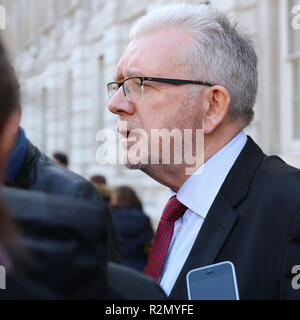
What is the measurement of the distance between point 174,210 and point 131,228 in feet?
10.5

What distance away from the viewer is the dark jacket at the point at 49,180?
1.58m

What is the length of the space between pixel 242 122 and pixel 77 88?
1081 cm

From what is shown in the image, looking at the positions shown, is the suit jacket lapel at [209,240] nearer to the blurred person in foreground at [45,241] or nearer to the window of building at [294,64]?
the blurred person in foreground at [45,241]

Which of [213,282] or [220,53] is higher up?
[220,53]

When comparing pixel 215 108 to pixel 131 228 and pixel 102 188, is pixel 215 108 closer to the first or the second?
pixel 131 228

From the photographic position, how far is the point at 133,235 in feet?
17.0

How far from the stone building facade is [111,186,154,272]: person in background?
1455mm

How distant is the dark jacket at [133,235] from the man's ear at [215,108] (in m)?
3.16

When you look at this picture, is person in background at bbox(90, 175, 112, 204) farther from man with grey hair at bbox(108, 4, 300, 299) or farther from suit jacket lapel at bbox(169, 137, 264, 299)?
suit jacket lapel at bbox(169, 137, 264, 299)

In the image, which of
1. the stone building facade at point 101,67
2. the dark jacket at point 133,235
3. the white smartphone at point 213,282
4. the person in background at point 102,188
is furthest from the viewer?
the person in background at point 102,188

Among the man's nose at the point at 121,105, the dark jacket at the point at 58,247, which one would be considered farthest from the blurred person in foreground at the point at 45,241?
the man's nose at the point at 121,105

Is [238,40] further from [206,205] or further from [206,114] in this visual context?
[206,205]

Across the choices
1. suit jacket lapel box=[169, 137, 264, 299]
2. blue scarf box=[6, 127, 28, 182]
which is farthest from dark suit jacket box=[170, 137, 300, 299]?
blue scarf box=[6, 127, 28, 182]

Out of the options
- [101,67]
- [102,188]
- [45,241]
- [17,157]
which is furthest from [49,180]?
[101,67]
